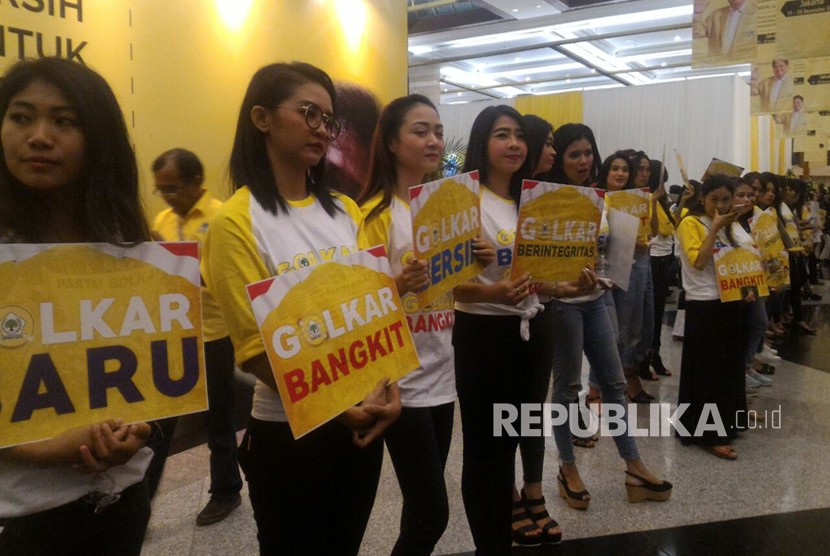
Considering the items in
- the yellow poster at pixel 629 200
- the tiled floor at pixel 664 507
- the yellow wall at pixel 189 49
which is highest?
the yellow wall at pixel 189 49

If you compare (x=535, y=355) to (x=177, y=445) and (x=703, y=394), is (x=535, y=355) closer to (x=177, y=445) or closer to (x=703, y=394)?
(x=703, y=394)

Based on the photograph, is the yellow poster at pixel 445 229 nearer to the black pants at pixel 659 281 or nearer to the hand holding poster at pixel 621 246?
the hand holding poster at pixel 621 246

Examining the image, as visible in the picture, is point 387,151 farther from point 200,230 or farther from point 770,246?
point 770,246

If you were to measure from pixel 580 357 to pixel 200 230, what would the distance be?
1.75 metres

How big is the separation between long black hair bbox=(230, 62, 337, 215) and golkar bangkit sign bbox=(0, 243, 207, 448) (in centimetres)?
23

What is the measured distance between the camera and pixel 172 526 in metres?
2.52

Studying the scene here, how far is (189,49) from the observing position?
11.1ft

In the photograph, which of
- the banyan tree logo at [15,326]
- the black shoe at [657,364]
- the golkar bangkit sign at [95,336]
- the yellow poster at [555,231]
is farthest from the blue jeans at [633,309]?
the banyan tree logo at [15,326]

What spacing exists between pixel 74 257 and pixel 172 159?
1.78 metres

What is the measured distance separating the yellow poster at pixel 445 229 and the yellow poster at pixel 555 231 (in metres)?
0.19

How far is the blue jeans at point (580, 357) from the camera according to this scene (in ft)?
8.76

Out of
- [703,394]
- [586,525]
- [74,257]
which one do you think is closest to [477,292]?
[74,257]

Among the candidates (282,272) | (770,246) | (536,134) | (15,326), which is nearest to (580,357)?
(536,134)

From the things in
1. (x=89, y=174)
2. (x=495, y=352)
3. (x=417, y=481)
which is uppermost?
(x=89, y=174)
